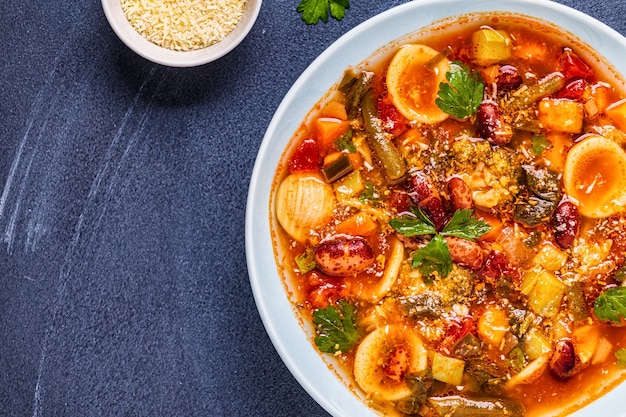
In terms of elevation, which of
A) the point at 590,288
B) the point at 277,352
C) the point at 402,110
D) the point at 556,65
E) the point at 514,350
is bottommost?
the point at 277,352

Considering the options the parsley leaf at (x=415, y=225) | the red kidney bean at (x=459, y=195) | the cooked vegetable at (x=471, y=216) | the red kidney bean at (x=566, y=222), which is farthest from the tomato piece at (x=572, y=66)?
the parsley leaf at (x=415, y=225)

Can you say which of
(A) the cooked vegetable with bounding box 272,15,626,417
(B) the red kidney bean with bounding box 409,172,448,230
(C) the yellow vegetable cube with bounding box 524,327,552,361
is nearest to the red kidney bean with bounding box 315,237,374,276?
(A) the cooked vegetable with bounding box 272,15,626,417

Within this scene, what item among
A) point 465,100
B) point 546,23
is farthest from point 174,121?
point 546,23

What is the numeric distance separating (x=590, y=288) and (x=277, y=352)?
1.65 meters

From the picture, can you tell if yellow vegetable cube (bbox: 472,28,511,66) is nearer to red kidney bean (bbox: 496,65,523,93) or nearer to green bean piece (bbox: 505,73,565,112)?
red kidney bean (bbox: 496,65,523,93)

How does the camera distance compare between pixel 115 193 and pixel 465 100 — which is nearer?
pixel 465 100

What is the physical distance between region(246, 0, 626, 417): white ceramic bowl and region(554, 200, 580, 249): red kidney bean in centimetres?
77

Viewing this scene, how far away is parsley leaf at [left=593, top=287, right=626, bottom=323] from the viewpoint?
131 inches

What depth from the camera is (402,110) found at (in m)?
3.35

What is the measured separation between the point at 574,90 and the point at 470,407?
1.70 m

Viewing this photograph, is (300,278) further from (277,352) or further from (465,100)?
(465,100)

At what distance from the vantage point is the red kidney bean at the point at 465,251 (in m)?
3.23

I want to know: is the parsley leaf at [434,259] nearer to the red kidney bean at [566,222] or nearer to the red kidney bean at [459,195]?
the red kidney bean at [459,195]

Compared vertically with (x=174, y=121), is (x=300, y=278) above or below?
below
